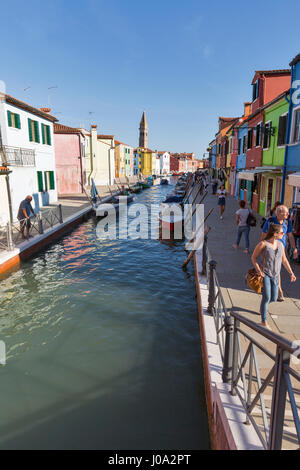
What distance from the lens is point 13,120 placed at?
1661 centimetres

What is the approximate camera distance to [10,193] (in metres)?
15.2

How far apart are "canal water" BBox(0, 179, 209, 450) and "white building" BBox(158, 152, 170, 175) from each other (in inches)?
4661

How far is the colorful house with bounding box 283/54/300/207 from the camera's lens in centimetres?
1126

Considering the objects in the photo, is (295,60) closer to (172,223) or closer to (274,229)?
(172,223)

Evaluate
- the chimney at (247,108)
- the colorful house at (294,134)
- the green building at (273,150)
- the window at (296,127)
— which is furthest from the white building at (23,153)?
the chimney at (247,108)

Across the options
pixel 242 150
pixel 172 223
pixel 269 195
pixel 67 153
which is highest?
pixel 67 153

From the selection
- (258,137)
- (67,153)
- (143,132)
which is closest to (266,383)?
(258,137)

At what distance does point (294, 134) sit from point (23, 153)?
1369 centimetres

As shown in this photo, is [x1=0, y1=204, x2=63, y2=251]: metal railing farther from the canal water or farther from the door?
Result: the door

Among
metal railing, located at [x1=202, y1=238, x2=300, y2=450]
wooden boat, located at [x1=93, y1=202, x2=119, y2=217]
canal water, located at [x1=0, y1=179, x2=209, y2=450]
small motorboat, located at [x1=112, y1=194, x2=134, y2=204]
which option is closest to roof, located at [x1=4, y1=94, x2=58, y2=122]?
wooden boat, located at [x1=93, y1=202, x2=119, y2=217]
